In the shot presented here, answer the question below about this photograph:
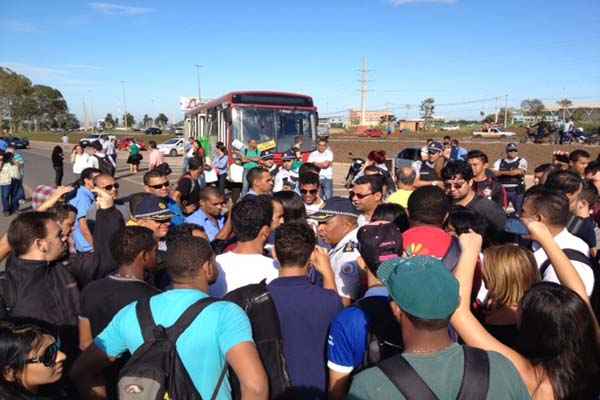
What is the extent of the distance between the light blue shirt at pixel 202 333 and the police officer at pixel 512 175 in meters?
8.09

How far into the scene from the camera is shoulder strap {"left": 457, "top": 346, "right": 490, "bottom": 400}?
5.21ft

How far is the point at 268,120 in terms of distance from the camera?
47.9ft

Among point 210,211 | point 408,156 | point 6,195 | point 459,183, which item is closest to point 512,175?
point 459,183

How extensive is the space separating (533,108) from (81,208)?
3778 inches

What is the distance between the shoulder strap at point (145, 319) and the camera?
7.24 ft

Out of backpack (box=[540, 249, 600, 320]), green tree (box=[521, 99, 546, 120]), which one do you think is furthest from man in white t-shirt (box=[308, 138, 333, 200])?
green tree (box=[521, 99, 546, 120])

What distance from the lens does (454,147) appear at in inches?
543

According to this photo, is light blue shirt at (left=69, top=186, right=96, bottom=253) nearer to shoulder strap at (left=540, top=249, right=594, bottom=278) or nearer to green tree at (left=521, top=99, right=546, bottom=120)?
shoulder strap at (left=540, top=249, right=594, bottom=278)

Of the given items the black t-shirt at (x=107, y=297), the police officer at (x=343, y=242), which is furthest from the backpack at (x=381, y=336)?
the black t-shirt at (x=107, y=297)

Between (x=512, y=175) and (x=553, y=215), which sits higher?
(x=553, y=215)

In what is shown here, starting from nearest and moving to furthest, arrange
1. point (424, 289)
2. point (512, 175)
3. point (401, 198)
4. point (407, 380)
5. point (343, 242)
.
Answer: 1. point (407, 380)
2. point (424, 289)
3. point (343, 242)
4. point (401, 198)
5. point (512, 175)

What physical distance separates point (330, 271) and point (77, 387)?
1608mm

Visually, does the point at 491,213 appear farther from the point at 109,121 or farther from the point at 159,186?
the point at 109,121

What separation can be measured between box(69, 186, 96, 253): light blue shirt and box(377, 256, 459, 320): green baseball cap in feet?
14.9
